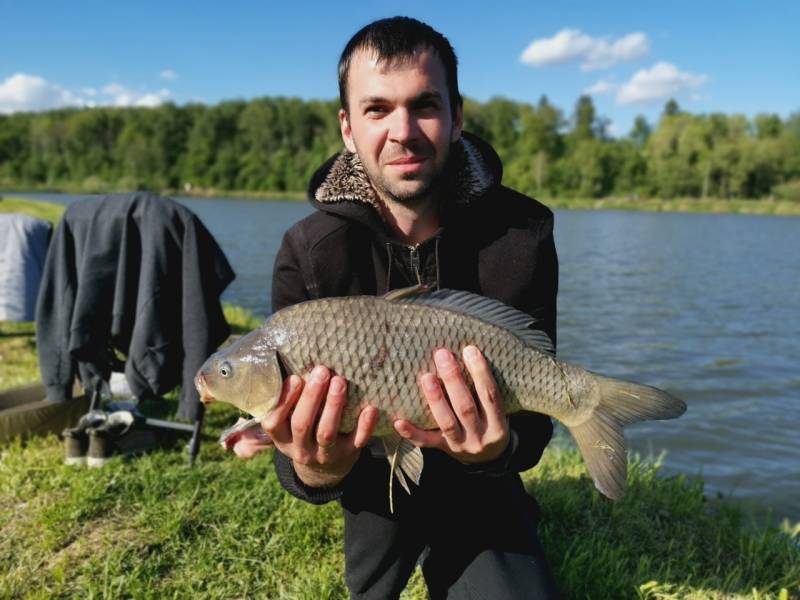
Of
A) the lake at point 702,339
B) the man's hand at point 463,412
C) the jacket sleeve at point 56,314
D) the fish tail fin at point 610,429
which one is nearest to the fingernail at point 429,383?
the man's hand at point 463,412

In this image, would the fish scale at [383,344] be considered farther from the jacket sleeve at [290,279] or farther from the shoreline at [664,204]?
the shoreline at [664,204]

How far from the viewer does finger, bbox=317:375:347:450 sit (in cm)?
141

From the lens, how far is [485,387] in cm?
146

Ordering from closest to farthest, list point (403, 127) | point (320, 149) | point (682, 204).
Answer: point (403, 127) < point (682, 204) < point (320, 149)

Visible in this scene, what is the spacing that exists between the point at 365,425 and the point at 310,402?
135mm

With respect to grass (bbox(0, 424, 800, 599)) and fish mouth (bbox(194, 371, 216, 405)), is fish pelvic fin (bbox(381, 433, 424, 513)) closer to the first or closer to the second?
fish mouth (bbox(194, 371, 216, 405))

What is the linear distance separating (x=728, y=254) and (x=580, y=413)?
1702 cm

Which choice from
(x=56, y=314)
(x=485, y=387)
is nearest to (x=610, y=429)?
(x=485, y=387)

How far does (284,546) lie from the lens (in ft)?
7.08

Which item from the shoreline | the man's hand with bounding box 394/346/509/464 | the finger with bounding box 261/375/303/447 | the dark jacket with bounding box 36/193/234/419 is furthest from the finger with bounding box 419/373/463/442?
the shoreline

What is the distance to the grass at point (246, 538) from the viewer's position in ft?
6.44

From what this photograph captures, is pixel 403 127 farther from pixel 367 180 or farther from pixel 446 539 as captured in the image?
pixel 446 539

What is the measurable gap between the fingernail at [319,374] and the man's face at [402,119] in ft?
1.97

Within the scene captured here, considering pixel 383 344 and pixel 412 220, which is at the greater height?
pixel 412 220
